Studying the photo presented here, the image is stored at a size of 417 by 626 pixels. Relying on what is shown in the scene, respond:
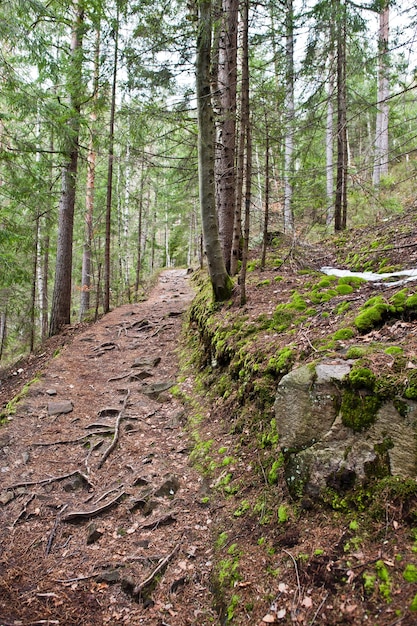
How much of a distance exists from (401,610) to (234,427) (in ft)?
9.49

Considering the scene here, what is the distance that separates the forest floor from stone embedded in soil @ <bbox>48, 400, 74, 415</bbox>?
0.10 ft

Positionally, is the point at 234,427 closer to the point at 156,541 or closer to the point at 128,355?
the point at 156,541

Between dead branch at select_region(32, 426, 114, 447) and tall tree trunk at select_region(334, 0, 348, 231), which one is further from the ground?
tall tree trunk at select_region(334, 0, 348, 231)

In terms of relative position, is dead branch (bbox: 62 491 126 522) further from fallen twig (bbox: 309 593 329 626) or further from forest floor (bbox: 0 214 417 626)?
fallen twig (bbox: 309 593 329 626)

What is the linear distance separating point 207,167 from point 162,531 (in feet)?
20.5

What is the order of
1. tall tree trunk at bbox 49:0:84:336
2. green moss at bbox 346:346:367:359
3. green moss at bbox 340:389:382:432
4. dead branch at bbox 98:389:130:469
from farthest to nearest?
tall tree trunk at bbox 49:0:84:336 < dead branch at bbox 98:389:130:469 < green moss at bbox 346:346:367:359 < green moss at bbox 340:389:382:432

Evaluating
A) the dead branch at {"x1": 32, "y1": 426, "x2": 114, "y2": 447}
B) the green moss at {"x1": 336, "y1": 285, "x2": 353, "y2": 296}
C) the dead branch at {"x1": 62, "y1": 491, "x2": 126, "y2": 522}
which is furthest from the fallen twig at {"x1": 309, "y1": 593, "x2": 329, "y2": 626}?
the dead branch at {"x1": 32, "y1": 426, "x2": 114, "y2": 447}

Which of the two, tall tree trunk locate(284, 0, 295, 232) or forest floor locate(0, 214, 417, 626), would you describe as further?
tall tree trunk locate(284, 0, 295, 232)

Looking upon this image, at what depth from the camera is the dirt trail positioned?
10.7 feet

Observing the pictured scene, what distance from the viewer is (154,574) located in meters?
3.46

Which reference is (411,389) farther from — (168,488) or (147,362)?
(147,362)

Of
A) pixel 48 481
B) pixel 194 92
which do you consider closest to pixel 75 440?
pixel 48 481

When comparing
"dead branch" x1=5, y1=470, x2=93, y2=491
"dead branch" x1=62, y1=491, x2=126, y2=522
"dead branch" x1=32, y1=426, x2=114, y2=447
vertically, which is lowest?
"dead branch" x1=62, y1=491, x2=126, y2=522

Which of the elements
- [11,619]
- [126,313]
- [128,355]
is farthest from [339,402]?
[126,313]
